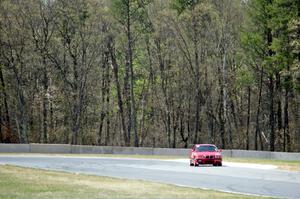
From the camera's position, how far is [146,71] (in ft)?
267

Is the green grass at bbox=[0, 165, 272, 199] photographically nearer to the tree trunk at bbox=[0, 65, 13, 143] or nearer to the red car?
the red car

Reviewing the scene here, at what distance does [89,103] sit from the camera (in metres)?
77.9

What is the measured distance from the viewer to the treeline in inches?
2685

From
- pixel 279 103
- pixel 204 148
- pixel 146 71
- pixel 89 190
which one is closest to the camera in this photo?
pixel 89 190

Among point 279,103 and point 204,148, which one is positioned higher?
point 279,103

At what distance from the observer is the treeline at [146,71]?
6819 centimetres

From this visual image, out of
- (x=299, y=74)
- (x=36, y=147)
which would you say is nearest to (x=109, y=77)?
(x=36, y=147)

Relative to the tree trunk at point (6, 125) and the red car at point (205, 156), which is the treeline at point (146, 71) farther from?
the red car at point (205, 156)

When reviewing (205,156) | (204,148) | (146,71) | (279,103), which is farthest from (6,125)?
(205,156)

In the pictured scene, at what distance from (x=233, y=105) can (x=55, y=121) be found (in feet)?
73.1

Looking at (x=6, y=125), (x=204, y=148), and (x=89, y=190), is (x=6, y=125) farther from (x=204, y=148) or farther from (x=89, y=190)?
(x=89, y=190)

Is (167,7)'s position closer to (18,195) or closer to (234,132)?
(234,132)

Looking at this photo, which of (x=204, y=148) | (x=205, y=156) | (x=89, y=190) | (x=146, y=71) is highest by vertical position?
(x=146, y=71)

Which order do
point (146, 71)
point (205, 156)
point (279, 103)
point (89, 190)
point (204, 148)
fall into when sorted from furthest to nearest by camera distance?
point (146, 71) < point (279, 103) < point (204, 148) < point (205, 156) < point (89, 190)
